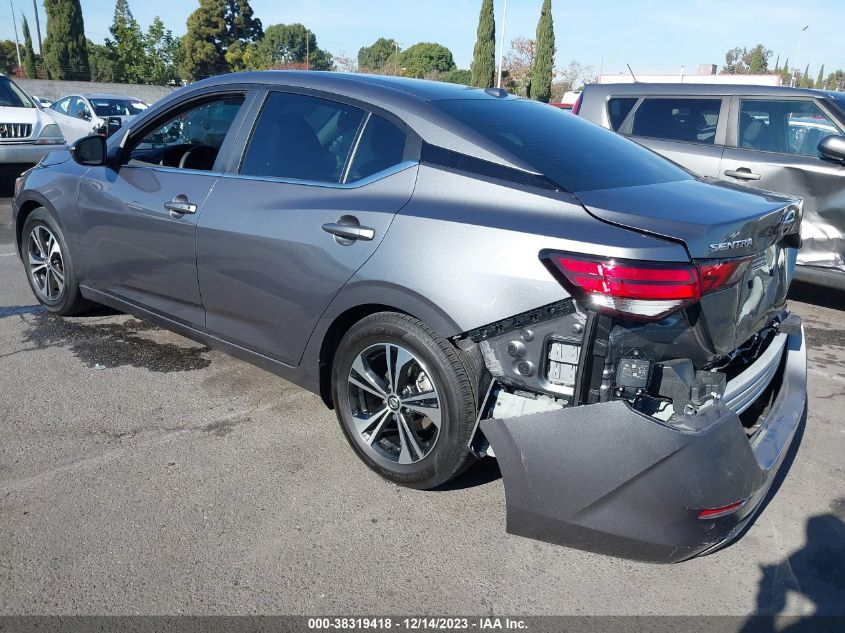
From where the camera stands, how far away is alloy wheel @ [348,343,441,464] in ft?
9.32

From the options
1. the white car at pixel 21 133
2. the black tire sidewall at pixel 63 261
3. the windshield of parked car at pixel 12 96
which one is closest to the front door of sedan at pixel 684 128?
the black tire sidewall at pixel 63 261

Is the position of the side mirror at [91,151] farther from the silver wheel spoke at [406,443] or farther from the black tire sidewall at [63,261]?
the silver wheel spoke at [406,443]

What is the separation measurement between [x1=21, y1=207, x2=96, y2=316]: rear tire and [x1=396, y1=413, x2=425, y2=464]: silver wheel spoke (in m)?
2.82

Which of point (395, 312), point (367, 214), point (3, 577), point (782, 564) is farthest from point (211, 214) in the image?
point (782, 564)

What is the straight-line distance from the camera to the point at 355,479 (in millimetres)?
3117

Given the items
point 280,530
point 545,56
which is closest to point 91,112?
point 280,530

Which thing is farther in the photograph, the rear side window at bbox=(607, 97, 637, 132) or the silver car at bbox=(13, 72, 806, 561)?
the rear side window at bbox=(607, 97, 637, 132)

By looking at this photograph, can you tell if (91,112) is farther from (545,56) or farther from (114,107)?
(545,56)

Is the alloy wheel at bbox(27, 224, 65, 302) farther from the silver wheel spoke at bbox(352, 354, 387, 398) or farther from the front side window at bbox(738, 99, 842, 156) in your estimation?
the front side window at bbox(738, 99, 842, 156)

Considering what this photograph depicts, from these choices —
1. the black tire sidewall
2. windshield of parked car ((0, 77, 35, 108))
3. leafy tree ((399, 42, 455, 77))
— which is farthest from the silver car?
leafy tree ((399, 42, 455, 77))

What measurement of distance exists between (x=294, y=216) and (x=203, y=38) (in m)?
70.6

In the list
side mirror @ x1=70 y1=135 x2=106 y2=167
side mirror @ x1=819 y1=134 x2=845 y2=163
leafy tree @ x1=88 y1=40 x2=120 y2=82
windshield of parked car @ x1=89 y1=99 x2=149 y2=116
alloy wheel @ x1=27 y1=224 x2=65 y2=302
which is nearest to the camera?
side mirror @ x1=70 y1=135 x2=106 y2=167

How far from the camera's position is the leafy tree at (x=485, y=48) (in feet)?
165

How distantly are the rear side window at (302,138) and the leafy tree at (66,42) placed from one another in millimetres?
51961
